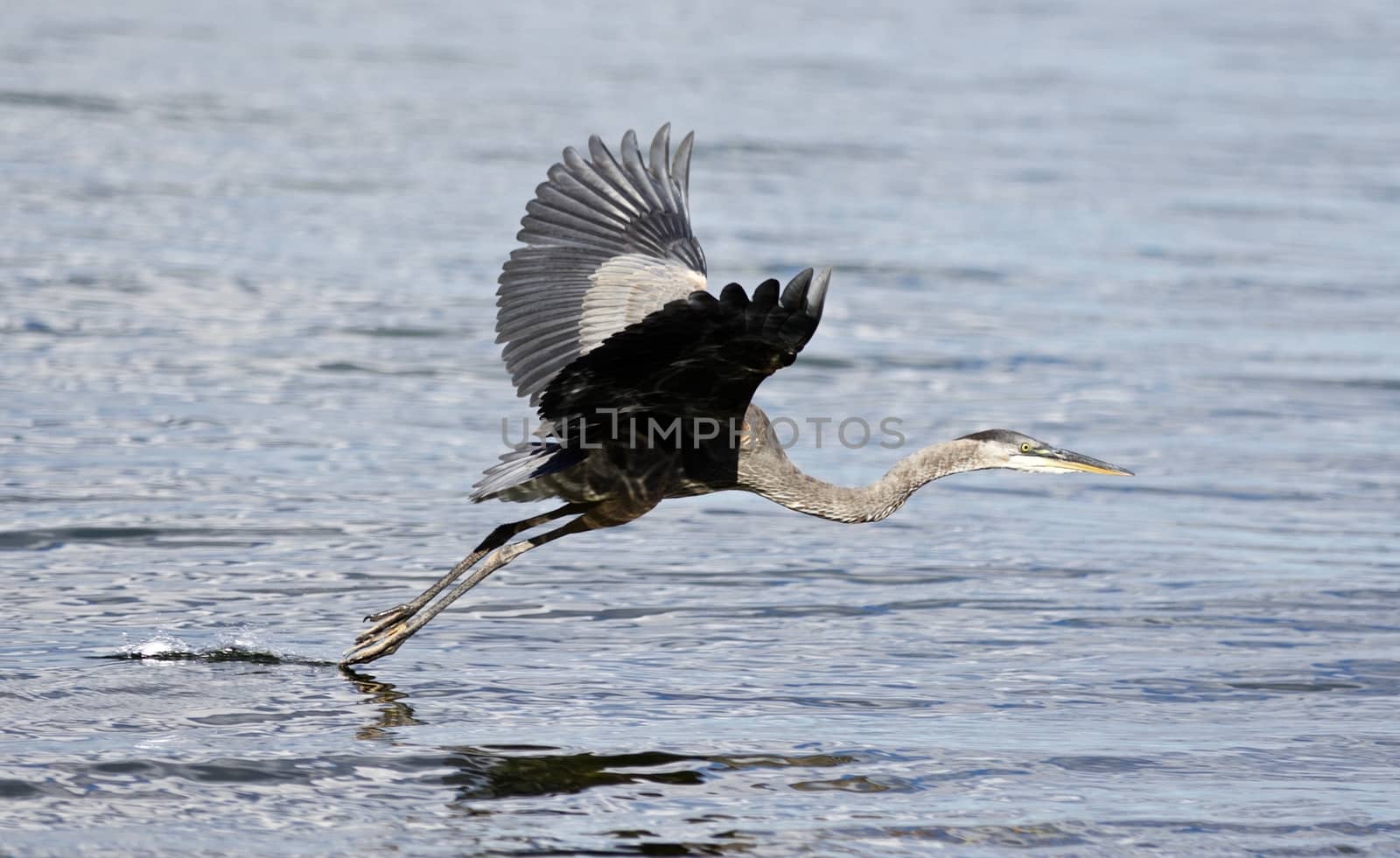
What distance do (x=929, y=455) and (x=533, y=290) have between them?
173 cm

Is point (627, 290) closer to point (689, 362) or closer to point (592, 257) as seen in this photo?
point (592, 257)

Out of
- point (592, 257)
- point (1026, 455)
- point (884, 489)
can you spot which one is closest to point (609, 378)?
point (592, 257)

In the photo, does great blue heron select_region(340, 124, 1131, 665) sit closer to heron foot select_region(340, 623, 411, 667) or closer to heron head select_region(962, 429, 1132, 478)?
heron foot select_region(340, 623, 411, 667)

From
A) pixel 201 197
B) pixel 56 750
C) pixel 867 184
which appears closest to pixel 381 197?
pixel 201 197

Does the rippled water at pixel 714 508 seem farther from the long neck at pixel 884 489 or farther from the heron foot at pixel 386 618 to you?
the long neck at pixel 884 489

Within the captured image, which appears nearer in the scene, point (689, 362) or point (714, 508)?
point (689, 362)

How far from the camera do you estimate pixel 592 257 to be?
22.4 ft

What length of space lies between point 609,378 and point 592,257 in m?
0.64

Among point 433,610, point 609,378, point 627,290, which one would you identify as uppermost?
point 627,290

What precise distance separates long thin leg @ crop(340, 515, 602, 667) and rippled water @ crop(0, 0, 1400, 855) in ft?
0.39

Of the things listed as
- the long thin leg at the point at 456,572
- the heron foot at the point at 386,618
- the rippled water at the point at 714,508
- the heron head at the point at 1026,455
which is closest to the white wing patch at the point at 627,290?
the long thin leg at the point at 456,572

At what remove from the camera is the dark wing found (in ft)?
18.5

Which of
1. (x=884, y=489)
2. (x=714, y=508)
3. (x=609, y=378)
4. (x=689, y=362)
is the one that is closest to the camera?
(x=689, y=362)

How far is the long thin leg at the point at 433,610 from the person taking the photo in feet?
23.1
